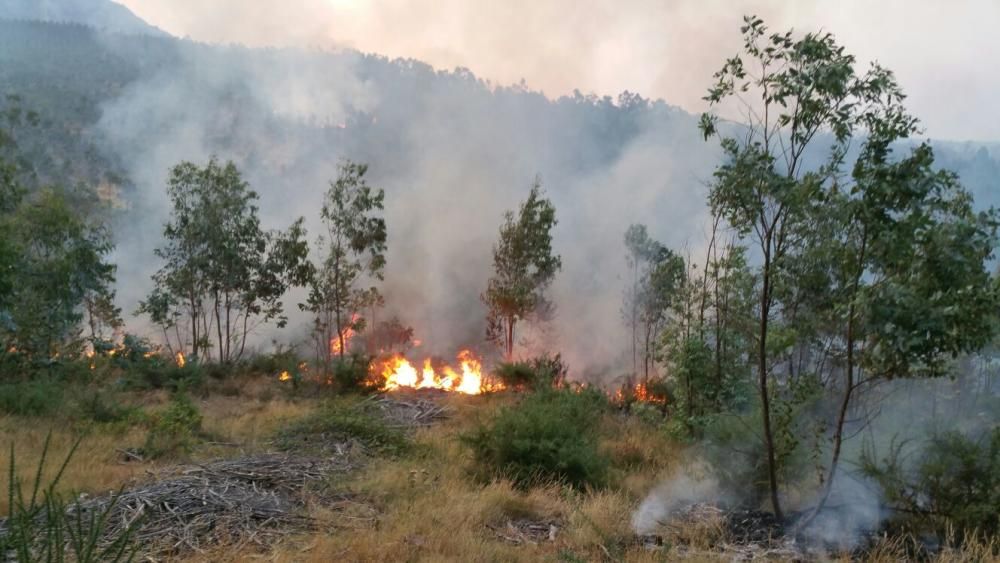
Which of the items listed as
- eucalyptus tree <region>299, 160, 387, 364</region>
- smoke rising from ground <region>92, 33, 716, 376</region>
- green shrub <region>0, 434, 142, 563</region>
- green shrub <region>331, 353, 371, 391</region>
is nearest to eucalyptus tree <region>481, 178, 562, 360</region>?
eucalyptus tree <region>299, 160, 387, 364</region>

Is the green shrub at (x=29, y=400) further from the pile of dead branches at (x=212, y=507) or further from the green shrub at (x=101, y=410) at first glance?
the pile of dead branches at (x=212, y=507)

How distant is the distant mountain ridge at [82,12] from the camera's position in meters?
107

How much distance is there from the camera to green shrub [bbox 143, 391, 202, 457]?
8.26 m

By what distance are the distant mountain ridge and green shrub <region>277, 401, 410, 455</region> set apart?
368 ft

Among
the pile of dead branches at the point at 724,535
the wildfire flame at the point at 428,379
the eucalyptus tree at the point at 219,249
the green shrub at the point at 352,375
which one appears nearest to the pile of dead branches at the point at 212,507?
the pile of dead branches at the point at 724,535

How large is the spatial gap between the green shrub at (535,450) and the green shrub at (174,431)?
378cm

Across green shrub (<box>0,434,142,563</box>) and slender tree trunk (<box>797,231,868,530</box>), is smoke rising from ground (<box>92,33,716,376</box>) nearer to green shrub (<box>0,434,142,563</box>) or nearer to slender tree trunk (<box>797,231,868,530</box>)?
green shrub (<box>0,434,142,563</box>)

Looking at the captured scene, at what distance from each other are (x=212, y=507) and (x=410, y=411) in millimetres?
7904

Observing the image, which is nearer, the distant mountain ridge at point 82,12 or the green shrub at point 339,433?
the green shrub at point 339,433

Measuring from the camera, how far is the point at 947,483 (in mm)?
5426

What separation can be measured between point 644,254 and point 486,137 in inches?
1618

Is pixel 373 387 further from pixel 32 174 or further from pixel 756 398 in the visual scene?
pixel 32 174

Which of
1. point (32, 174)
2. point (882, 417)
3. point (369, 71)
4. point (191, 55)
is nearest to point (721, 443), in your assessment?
point (882, 417)

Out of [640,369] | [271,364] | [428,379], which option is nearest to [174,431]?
[271,364]
